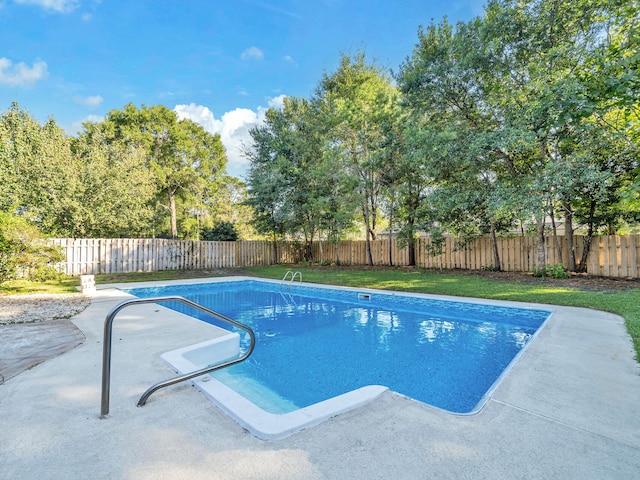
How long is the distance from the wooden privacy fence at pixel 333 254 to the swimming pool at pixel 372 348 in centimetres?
588

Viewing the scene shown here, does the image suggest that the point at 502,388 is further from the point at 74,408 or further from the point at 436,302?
the point at 436,302

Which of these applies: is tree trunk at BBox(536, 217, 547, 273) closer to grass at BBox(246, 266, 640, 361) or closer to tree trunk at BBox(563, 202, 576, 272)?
tree trunk at BBox(563, 202, 576, 272)

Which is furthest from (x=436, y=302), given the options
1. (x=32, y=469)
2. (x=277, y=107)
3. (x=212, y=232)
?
(x=277, y=107)

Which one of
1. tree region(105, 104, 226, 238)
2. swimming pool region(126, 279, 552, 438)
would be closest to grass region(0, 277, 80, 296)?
swimming pool region(126, 279, 552, 438)

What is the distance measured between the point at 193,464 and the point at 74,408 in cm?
126

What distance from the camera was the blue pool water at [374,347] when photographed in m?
3.51

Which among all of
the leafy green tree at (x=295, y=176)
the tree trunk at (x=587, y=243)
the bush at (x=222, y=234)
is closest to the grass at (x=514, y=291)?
the tree trunk at (x=587, y=243)

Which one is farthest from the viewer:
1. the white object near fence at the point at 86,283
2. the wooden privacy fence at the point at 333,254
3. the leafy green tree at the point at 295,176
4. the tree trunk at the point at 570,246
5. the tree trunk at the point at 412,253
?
the leafy green tree at the point at 295,176

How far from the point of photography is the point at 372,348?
16.1 feet

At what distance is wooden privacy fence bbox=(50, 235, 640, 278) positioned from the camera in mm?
9586

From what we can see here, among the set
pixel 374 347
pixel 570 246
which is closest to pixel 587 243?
pixel 570 246

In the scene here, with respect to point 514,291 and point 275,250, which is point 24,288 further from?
point 514,291

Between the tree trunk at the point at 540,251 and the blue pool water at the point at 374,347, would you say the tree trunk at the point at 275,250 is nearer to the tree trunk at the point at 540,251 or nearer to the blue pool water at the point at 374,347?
the blue pool water at the point at 374,347

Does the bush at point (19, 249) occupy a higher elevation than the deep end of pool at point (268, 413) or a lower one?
higher
